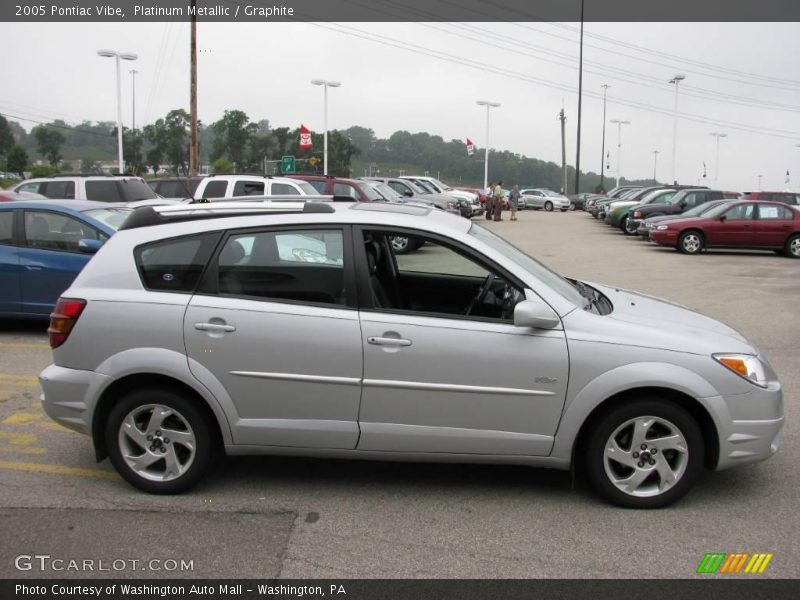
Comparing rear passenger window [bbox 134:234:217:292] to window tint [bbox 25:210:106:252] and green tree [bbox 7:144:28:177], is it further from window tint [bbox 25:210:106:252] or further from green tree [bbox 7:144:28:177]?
green tree [bbox 7:144:28:177]

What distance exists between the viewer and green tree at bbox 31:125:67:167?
68.5 m

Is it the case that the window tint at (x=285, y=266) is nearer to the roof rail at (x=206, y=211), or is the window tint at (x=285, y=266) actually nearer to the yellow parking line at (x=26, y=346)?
the roof rail at (x=206, y=211)

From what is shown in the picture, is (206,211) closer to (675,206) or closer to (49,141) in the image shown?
(675,206)

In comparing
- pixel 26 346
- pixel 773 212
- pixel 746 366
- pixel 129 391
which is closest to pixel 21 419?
pixel 129 391

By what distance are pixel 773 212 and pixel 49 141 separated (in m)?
65.6

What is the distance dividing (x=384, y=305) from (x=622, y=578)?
191cm

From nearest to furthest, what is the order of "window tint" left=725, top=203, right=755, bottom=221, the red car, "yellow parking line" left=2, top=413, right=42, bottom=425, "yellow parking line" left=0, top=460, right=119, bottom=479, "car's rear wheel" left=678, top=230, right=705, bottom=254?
1. "yellow parking line" left=0, top=460, right=119, bottom=479
2. "yellow parking line" left=2, top=413, right=42, bottom=425
3. the red car
4. "window tint" left=725, top=203, right=755, bottom=221
5. "car's rear wheel" left=678, top=230, right=705, bottom=254

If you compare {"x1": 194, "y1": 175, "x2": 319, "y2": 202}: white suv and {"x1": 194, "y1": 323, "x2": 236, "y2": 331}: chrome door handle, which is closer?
{"x1": 194, "y1": 323, "x2": 236, "y2": 331}: chrome door handle

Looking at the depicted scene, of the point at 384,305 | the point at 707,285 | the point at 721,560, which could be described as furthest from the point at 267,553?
the point at 707,285

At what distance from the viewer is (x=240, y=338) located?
4.23m

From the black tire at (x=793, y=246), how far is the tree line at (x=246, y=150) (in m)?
19.9

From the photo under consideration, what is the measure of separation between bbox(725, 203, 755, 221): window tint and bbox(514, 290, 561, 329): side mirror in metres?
18.3

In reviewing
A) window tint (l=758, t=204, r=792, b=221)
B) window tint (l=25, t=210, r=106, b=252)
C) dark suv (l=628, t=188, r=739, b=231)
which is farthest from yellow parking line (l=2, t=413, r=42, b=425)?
dark suv (l=628, t=188, r=739, b=231)

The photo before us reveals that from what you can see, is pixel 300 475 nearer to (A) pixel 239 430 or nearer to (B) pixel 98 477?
(A) pixel 239 430
